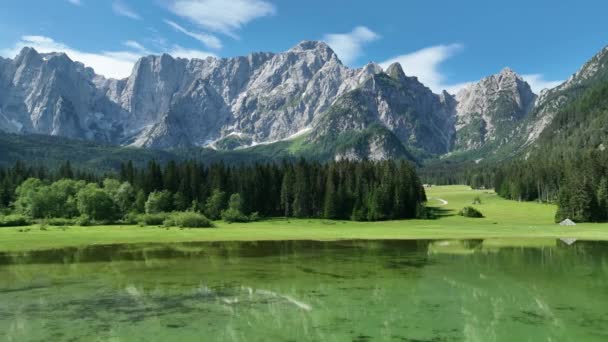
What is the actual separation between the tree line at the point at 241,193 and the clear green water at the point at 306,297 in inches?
2929

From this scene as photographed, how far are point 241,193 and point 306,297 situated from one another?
10927 cm

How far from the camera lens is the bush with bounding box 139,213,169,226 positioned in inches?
4500

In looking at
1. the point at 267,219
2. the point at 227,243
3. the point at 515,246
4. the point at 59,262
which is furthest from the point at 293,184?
the point at 59,262

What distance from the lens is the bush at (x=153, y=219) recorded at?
114 m

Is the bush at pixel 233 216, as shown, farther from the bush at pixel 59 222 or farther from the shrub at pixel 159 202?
the bush at pixel 59 222

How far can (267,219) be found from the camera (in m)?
132

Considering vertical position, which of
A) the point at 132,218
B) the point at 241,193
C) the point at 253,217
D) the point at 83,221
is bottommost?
the point at 83,221

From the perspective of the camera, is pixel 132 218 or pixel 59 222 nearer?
pixel 59 222

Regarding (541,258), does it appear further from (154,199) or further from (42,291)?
(154,199)

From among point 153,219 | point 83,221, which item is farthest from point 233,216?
point 83,221

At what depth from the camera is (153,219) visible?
115m

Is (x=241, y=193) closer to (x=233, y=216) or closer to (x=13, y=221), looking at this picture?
(x=233, y=216)

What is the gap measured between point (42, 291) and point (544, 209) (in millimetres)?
143921

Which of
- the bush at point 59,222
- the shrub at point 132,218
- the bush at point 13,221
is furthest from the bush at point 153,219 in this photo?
the bush at point 13,221
